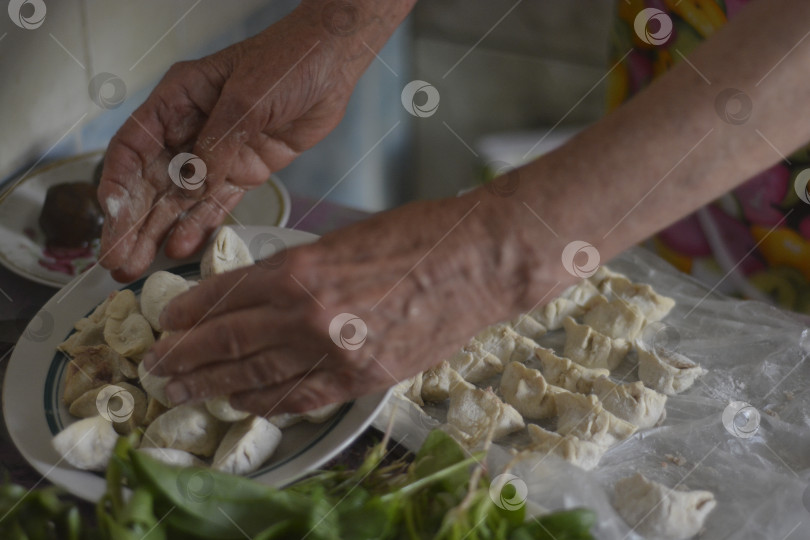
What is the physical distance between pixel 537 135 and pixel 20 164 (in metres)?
1.54

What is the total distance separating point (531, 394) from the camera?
86 cm

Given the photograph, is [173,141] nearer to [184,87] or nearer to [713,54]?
[184,87]

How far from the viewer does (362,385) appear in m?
0.67

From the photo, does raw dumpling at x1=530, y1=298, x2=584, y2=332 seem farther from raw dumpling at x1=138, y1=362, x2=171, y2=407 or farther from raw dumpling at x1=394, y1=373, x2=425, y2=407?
raw dumpling at x1=138, y1=362, x2=171, y2=407

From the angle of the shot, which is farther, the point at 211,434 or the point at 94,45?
the point at 94,45

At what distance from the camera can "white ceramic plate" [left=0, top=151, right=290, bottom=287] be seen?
3.36ft

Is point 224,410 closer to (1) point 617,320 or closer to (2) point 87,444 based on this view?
(2) point 87,444

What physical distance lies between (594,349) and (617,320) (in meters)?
0.07

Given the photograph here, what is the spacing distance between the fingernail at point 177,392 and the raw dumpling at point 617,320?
1.77 ft

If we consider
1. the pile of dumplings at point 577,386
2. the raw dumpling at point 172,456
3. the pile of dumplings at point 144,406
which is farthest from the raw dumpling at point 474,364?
the raw dumpling at point 172,456

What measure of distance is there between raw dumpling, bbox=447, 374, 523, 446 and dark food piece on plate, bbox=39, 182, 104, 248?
0.60 m

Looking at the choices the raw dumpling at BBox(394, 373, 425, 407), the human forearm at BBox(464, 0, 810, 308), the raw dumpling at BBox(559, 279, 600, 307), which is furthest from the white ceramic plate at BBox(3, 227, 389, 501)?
the raw dumpling at BBox(559, 279, 600, 307)

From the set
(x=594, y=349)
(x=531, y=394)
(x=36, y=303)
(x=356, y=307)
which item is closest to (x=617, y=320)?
(x=594, y=349)

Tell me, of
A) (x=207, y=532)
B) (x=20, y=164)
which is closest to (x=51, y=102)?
(x=20, y=164)
